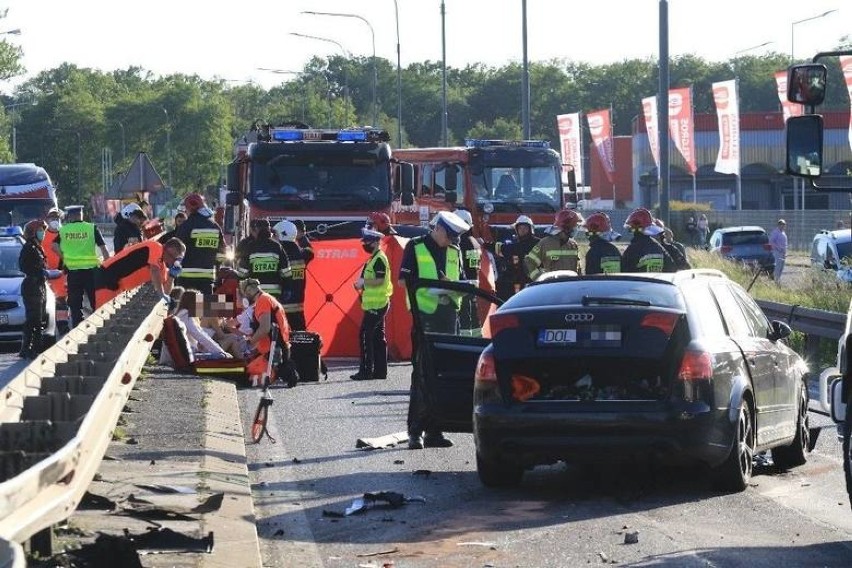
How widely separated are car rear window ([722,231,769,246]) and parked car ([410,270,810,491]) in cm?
3758

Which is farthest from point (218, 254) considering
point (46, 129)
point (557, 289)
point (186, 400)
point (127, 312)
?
point (46, 129)

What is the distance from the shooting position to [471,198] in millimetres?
34094

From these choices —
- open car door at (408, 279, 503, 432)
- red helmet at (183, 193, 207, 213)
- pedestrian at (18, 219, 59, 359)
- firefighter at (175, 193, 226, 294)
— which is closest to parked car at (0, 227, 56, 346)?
pedestrian at (18, 219, 59, 359)

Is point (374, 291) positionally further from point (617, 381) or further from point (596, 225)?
point (617, 381)

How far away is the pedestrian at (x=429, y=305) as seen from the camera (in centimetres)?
Result: 1244

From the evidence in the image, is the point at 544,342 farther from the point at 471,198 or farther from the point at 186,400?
the point at 471,198

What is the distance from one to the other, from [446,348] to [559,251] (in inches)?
258

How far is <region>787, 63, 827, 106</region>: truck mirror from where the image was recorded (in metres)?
9.52

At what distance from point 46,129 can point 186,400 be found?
113901 mm

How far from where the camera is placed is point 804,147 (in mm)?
9328

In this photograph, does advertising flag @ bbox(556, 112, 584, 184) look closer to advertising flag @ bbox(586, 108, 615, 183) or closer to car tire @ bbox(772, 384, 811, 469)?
advertising flag @ bbox(586, 108, 615, 183)

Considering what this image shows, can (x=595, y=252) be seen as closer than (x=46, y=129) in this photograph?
Yes

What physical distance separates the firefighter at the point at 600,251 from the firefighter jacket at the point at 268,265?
4281 millimetres

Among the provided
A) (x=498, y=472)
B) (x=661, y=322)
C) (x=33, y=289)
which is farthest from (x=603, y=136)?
(x=661, y=322)
